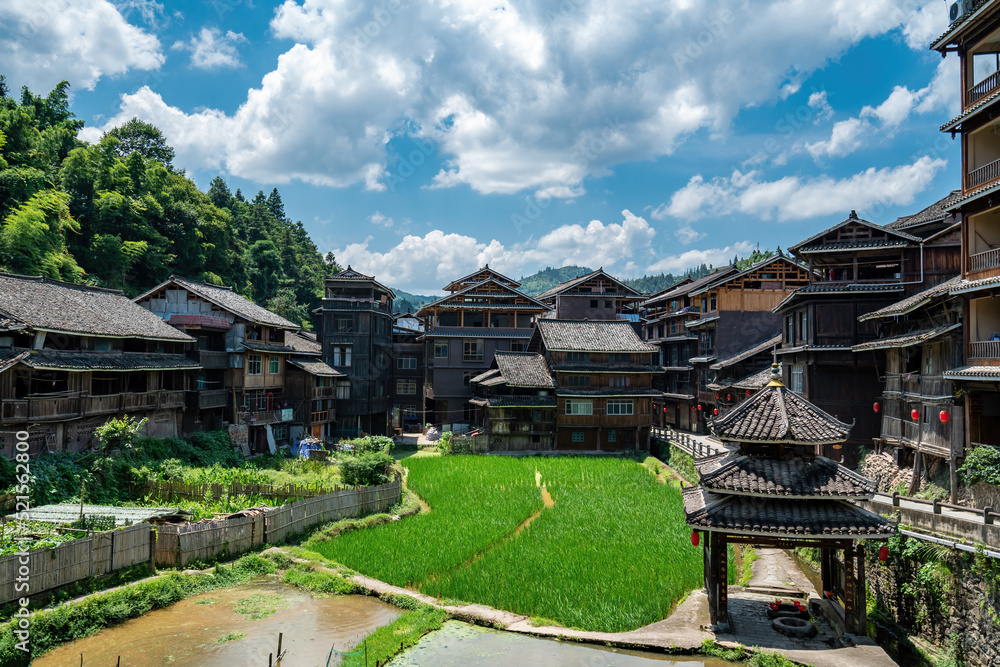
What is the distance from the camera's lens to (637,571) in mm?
18547

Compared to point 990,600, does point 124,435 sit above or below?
above

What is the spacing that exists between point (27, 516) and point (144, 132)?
186 feet

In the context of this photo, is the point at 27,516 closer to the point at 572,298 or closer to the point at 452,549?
the point at 452,549

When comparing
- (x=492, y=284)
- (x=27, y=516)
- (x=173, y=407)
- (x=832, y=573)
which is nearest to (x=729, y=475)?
(x=832, y=573)

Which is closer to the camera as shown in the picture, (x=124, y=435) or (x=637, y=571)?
(x=637, y=571)

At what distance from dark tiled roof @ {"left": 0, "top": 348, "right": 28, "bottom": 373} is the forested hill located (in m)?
13.4

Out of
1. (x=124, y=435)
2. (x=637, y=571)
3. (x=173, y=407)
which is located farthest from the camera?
(x=173, y=407)

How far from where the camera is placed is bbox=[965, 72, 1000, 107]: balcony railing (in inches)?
757

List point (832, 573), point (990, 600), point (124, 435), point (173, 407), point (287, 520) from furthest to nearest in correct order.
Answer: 1. point (173, 407)
2. point (124, 435)
3. point (287, 520)
4. point (832, 573)
5. point (990, 600)

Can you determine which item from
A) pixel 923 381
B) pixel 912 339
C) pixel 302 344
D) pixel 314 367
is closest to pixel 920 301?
pixel 912 339

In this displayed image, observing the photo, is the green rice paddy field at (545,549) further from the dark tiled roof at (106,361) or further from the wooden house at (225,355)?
the dark tiled roof at (106,361)

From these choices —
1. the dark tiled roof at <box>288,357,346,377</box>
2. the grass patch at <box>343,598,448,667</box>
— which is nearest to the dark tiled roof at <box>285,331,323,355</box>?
the dark tiled roof at <box>288,357,346,377</box>

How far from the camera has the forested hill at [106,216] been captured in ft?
118

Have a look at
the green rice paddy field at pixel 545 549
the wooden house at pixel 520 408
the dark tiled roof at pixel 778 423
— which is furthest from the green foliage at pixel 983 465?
the wooden house at pixel 520 408
